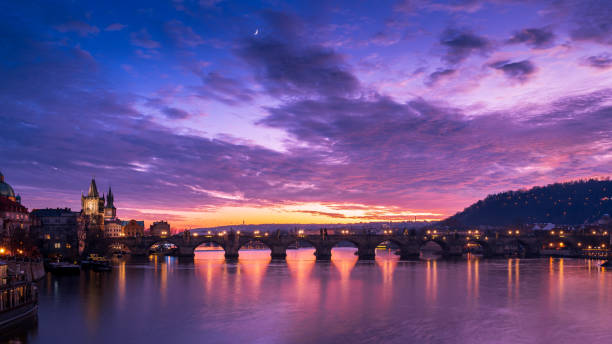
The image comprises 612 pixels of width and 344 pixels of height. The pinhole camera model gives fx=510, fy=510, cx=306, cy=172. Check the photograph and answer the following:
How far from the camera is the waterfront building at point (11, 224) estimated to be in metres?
81.8

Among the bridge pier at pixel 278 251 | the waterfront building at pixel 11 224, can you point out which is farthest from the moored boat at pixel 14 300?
the bridge pier at pixel 278 251

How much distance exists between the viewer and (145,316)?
46.3m

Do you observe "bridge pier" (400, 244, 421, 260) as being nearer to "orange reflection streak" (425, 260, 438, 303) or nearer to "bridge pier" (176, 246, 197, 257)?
"orange reflection streak" (425, 260, 438, 303)

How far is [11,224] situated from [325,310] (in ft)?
260

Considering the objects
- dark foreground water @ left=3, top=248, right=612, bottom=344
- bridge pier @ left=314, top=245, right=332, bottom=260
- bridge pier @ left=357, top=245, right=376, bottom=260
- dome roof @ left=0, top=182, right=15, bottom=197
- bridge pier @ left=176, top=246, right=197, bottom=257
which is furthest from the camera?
bridge pier @ left=314, top=245, right=332, bottom=260

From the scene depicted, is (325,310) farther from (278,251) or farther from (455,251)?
(455,251)

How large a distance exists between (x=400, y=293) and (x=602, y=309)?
836 inches

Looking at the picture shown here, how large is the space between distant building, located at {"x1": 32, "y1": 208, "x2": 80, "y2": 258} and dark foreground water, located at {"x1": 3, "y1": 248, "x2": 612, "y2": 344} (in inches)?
2143

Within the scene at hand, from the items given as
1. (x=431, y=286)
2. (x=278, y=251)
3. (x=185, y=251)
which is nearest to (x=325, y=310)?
(x=431, y=286)

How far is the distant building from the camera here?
128812mm

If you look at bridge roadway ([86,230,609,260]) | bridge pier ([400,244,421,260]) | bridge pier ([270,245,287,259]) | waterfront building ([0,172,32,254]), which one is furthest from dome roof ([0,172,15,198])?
bridge pier ([400,244,421,260])

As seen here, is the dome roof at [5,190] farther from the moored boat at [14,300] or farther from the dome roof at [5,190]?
the moored boat at [14,300]

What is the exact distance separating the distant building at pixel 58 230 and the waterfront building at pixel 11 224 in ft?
Answer: 32.2

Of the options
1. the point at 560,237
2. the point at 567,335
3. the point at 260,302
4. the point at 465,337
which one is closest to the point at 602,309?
the point at 567,335
